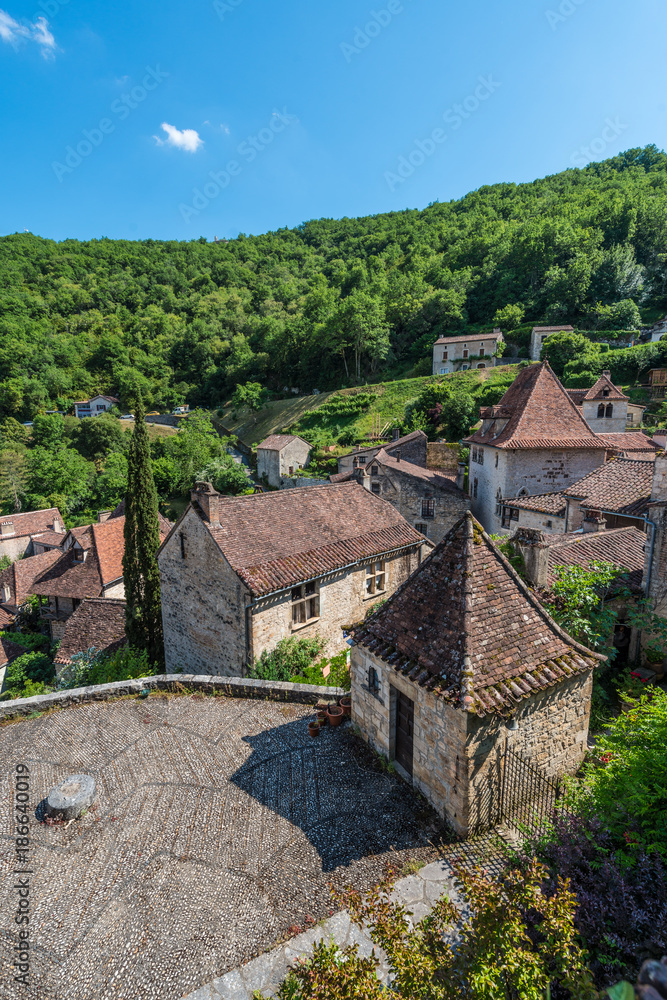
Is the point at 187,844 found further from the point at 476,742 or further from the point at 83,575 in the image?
the point at 83,575

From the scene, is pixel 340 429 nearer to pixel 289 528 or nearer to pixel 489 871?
pixel 289 528

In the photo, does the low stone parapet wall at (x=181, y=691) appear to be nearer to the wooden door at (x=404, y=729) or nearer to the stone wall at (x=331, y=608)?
the stone wall at (x=331, y=608)

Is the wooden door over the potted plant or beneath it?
over

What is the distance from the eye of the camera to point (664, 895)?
4.12 m

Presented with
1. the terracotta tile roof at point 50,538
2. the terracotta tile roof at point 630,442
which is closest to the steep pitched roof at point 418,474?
the terracotta tile roof at point 630,442

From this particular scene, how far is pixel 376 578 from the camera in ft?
56.2

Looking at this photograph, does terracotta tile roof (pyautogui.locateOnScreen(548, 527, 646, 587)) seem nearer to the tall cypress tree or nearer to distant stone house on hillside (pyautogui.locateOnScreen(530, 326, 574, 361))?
the tall cypress tree

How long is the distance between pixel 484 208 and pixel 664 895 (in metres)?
130

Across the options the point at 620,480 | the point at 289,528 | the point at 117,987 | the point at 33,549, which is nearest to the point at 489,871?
the point at 117,987

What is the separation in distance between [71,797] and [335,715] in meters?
4.76

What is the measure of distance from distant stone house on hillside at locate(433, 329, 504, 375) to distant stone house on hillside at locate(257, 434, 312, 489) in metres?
24.6

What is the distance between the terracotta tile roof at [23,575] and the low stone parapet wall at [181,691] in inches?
1104

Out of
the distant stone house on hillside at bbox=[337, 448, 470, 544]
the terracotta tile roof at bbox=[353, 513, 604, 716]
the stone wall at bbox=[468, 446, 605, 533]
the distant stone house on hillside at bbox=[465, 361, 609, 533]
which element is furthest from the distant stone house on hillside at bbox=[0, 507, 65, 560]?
the terracotta tile roof at bbox=[353, 513, 604, 716]

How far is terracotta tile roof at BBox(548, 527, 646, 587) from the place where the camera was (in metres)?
11.0
